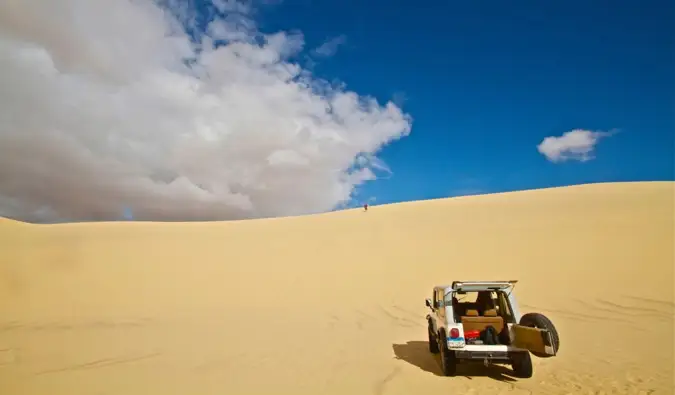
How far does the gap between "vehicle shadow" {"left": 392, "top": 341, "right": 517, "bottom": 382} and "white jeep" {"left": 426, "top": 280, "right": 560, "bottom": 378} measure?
28cm

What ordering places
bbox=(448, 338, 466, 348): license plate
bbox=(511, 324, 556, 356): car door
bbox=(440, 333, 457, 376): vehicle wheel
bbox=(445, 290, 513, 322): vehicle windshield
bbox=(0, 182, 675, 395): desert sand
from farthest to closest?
bbox=(445, 290, 513, 322): vehicle windshield, bbox=(0, 182, 675, 395): desert sand, bbox=(440, 333, 457, 376): vehicle wheel, bbox=(448, 338, 466, 348): license plate, bbox=(511, 324, 556, 356): car door

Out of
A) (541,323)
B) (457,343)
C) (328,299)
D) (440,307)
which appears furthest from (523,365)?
(328,299)

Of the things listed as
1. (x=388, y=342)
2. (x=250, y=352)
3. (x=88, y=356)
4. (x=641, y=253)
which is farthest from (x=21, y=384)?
(x=641, y=253)

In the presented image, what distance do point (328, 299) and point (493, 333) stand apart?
9.12 m

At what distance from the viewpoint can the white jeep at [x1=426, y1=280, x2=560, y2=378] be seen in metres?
6.71

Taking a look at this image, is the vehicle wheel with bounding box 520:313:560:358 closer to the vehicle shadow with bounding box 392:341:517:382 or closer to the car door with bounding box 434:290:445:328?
the vehicle shadow with bounding box 392:341:517:382

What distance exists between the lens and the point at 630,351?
335 inches

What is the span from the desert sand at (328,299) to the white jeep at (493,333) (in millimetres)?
384

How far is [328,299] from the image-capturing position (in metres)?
15.8

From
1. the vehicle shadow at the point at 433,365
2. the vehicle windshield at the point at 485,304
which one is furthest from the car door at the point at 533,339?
the vehicle windshield at the point at 485,304

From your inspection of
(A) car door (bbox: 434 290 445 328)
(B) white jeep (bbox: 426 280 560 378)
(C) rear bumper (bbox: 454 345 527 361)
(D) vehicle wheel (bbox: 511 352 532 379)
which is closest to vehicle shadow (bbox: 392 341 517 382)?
(D) vehicle wheel (bbox: 511 352 532 379)

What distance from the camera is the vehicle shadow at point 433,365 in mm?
7477

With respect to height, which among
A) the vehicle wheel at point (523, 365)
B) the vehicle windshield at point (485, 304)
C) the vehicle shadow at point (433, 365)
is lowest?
the vehicle shadow at point (433, 365)

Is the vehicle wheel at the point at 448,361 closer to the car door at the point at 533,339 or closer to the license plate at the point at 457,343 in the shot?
the license plate at the point at 457,343
